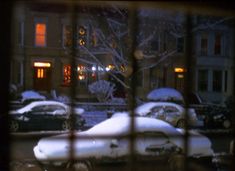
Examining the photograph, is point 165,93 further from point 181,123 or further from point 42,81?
point 42,81

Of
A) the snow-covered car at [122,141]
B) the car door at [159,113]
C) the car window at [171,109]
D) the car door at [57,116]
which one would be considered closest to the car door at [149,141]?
the snow-covered car at [122,141]

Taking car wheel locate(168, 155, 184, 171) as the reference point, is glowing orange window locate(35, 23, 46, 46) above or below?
above

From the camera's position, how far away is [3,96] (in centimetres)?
78

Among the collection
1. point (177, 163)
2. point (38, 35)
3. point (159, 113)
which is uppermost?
point (38, 35)

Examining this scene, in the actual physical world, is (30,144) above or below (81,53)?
below

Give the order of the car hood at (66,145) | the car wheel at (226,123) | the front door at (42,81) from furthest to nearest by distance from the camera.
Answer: the front door at (42,81) < the car wheel at (226,123) < the car hood at (66,145)

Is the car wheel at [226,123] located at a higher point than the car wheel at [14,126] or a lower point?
lower

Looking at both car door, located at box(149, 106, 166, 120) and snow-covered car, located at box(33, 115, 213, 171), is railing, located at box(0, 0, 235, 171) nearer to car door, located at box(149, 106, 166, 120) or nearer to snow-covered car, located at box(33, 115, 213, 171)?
snow-covered car, located at box(33, 115, 213, 171)

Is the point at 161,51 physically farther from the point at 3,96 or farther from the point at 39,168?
the point at 3,96

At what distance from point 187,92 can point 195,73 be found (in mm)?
92

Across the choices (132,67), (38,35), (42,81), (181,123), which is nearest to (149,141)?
(181,123)

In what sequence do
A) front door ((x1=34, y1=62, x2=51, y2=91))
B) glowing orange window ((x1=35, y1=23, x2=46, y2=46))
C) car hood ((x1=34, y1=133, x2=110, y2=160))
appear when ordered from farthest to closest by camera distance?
glowing orange window ((x1=35, y1=23, x2=46, y2=46))
front door ((x1=34, y1=62, x2=51, y2=91))
car hood ((x1=34, y1=133, x2=110, y2=160))


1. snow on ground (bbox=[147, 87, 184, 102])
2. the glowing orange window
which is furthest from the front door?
snow on ground (bbox=[147, 87, 184, 102])

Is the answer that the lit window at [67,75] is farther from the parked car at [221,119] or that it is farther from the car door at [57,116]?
the parked car at [221,119]
